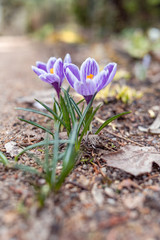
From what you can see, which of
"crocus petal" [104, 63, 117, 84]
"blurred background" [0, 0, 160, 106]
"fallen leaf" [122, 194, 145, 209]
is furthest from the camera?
"blurred background" [0, 0, 160, 106]

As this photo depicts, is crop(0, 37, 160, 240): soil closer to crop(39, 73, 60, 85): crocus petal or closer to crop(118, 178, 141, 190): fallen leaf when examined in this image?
crop(118, 178, 141, 190): fallen leaf

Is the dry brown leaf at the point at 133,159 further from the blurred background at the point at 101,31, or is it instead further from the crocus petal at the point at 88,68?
the blurred background at the point at 101,31

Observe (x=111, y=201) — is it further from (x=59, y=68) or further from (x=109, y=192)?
(x=59, y=68)

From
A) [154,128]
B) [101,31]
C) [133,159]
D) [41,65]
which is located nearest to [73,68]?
[41,65]

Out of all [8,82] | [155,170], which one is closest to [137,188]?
[155,170]

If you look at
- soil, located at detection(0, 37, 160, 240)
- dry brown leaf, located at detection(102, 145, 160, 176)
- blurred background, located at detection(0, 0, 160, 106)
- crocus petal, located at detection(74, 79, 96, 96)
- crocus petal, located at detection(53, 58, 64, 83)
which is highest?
blurred background, located at detection(0, 0, 160, 106)

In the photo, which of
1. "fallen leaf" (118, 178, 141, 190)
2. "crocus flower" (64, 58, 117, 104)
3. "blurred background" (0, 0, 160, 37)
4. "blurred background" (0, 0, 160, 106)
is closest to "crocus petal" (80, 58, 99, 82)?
"crocus flower" (64, 58, 117, 104)

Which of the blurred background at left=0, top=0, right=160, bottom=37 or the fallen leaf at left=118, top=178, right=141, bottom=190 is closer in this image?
the fallen leaf at left=118, top=178, right=141, bottom=190
